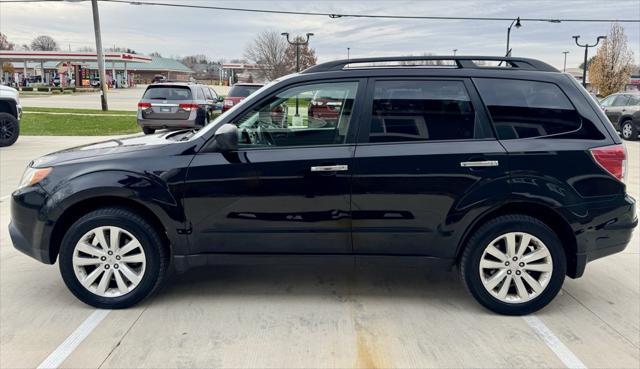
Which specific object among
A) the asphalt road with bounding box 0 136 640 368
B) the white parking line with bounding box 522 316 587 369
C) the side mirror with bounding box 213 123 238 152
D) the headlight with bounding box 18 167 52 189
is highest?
the side mirror with bounding box 213 123 238 152

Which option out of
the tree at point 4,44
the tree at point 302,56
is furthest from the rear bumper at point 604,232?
the tree at point 4,44

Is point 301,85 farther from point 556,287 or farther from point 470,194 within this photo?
point 556,287

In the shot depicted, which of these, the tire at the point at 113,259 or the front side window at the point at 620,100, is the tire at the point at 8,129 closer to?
the tire at the point at 113,259

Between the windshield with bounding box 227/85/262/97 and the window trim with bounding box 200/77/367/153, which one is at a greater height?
the windshield with bounding box 227/85/262/97

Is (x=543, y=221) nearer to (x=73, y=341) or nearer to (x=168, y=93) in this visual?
(x=73, y=341)

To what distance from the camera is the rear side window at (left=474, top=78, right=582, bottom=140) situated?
3742 millimetres

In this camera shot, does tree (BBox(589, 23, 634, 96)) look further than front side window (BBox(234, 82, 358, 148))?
Yes

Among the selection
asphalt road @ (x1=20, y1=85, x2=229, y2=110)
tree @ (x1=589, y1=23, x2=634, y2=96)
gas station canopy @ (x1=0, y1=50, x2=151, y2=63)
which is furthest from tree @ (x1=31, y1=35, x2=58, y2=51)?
tree @ (x1=589, y1=23, x2=634, y2=96)

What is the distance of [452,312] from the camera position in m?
3.86

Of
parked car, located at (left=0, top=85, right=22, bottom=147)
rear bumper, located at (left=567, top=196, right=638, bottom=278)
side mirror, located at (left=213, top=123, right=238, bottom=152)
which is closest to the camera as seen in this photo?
side mirror, located at (left=213, top=123, right=238, bottom=152)

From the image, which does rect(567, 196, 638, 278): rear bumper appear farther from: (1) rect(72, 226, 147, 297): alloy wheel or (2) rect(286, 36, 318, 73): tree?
(2) rect(286, 36, 318, 73): tree

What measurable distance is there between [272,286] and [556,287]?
87.3 inches

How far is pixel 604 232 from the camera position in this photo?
3.74 meters

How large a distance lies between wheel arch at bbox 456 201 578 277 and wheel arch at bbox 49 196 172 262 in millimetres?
2227
